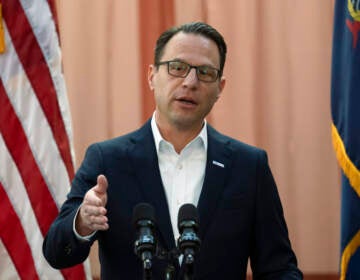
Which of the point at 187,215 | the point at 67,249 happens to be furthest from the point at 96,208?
the point at 67,249

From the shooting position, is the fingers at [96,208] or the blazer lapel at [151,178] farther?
the blazer lapel at [151,178]

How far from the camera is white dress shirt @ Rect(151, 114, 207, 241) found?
2.05m

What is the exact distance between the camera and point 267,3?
3.65 metres

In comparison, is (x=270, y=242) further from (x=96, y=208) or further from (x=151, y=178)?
(x=96, y=208)

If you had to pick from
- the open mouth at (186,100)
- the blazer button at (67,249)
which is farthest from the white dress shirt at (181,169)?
the blazer button at (67,249)

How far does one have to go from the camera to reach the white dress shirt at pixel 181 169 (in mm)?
2051

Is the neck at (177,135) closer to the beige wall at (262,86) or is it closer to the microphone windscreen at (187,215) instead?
the microphone windscreen at (187,215)

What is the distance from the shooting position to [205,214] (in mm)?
1991

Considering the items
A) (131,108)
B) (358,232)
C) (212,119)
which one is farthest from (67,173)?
(358,232)

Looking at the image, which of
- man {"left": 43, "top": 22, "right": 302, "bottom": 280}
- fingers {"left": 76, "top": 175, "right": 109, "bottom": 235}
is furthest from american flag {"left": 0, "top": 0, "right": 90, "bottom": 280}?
fingers {"left": 76, "top": 175, "right": 109, "bottom": 235}

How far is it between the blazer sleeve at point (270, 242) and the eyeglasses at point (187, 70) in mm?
387

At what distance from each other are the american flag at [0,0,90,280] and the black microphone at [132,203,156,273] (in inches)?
65.7

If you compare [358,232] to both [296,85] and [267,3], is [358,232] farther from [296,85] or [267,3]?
[267,3]

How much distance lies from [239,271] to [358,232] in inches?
37.5
